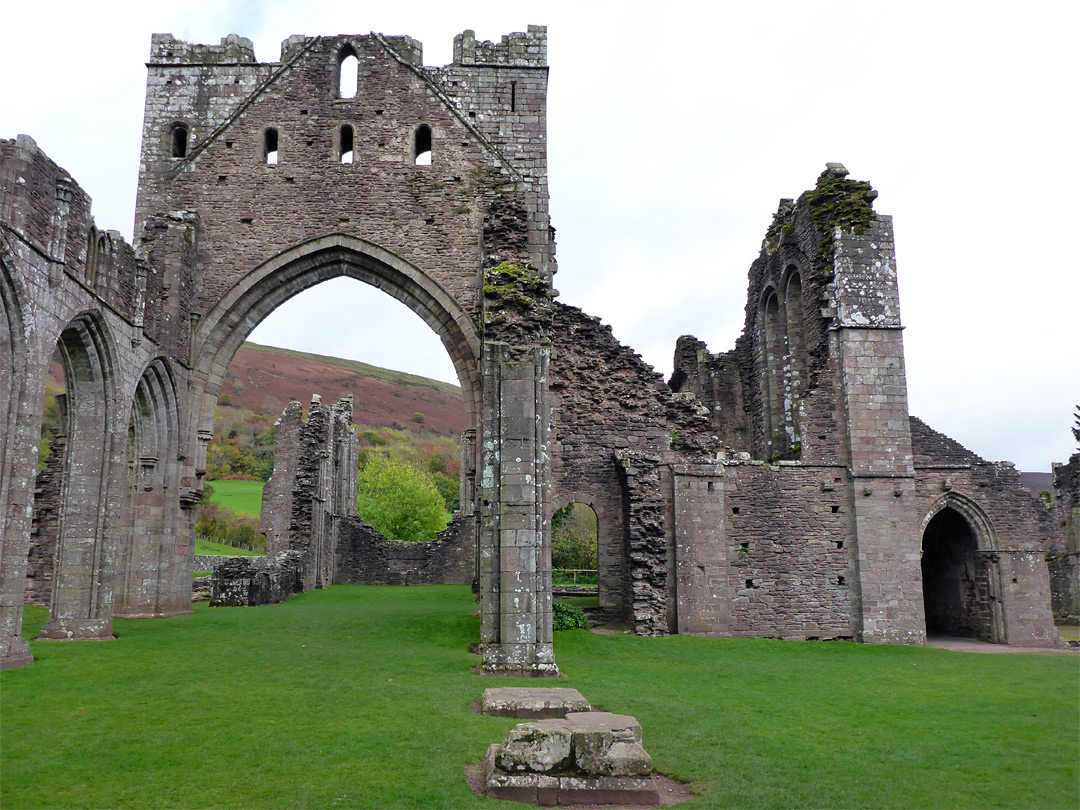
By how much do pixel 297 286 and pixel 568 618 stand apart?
8855mm

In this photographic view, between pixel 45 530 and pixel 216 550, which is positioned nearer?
pixel 45 530

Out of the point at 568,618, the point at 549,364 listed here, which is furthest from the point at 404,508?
the point at 549,364

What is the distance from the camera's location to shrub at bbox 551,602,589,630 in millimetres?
13977

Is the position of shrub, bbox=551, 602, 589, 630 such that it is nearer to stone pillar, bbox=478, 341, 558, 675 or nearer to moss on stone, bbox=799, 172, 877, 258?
stone pillar, bbox=478, 341, 558, 675

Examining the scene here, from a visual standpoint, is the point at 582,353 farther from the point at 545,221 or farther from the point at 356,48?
the point at 356,48

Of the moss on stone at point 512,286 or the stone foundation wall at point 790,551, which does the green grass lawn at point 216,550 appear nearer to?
the stone foundation wall at point 790,551

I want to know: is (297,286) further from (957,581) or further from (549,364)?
(957,581)

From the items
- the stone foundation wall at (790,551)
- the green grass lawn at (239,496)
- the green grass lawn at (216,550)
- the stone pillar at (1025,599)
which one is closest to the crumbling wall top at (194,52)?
the stone foundation wall at (790,551)

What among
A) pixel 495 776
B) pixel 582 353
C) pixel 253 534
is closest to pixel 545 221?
pixel 582 353

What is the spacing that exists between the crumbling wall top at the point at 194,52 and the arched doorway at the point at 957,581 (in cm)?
1778

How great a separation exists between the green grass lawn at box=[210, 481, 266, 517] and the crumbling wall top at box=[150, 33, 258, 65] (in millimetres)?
31501

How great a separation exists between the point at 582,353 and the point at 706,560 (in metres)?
4.92

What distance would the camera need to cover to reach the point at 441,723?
6.51 metres

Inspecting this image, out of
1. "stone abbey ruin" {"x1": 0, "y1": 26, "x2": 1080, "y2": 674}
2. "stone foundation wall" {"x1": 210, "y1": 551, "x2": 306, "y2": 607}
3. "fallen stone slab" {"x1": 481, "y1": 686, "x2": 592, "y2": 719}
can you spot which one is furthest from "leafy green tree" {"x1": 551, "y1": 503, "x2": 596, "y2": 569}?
"fallen stone slab" {"x1": 481, "y1": 686, "x2": 592, "y2": 719}
